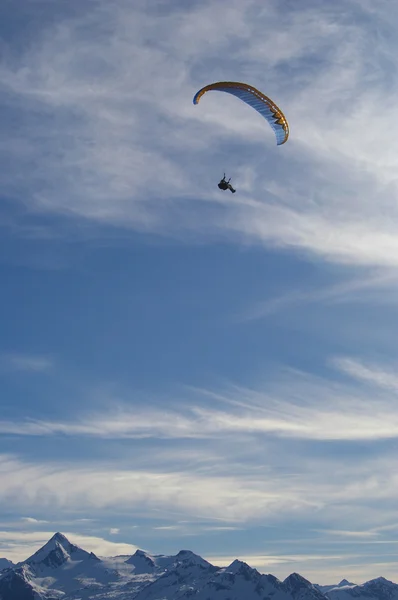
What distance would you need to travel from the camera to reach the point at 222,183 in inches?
3868

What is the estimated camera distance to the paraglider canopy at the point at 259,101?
92575 millimetres

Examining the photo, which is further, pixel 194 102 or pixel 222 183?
pixel 222 183

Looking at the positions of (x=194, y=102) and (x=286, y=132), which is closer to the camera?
(x=194, y=102)

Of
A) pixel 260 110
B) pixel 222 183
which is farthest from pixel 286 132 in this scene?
pixel 222 183

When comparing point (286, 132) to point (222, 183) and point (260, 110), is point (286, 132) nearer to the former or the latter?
point (260, 110)

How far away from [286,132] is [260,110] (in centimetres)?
457

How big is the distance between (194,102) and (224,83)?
23.3ft

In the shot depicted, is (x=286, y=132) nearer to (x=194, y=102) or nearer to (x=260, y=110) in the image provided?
(x=260, y=110)

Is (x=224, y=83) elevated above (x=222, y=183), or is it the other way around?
(x=224, y=83)

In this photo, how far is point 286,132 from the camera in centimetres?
9594

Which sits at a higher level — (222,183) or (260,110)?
(260,110)

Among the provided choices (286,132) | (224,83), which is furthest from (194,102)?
(286,132)

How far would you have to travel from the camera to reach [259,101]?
93.3 m

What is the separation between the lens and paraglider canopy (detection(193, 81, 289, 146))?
9257cm
